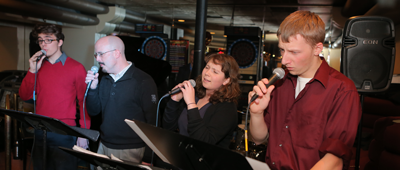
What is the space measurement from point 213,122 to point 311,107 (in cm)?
71

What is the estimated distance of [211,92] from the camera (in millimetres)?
2131

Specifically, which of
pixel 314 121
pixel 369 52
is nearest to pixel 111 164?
pixel 314 121

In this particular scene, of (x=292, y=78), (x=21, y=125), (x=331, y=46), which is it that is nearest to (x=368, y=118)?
(x=331, y=46)

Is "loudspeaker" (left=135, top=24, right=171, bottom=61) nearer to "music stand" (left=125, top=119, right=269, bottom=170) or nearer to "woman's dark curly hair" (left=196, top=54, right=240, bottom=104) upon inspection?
"woman's dark curly hair" (left=196, top=54, right=240, bottom=104)

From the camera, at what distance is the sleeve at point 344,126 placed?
1.25 meters

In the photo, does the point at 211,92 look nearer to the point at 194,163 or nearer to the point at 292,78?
the point at 292,78

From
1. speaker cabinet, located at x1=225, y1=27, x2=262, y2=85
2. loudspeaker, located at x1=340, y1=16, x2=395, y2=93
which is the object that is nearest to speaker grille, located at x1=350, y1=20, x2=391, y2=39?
loudspeaker, located at x1=340, y1=16, x2=395, y2=93

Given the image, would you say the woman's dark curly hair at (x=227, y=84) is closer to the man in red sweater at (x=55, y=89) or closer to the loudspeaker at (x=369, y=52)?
the loudspeaker at (x=369, y=52)

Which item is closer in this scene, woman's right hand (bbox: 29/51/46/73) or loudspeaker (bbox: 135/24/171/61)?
woman's right hand (bbox: 29/51/46/73)

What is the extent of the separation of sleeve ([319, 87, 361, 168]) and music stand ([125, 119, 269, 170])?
1.40 ft

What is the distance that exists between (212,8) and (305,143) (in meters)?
7.07

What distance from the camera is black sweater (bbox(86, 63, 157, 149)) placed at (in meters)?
2.35

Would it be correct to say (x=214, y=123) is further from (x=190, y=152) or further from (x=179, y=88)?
(x=190, y=152)

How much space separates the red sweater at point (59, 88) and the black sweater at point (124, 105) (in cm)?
41
